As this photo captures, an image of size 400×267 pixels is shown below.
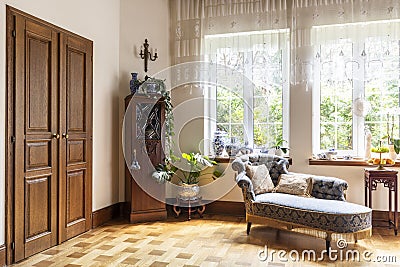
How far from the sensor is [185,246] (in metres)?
3.67

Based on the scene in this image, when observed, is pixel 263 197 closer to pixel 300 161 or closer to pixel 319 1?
pixel 300 161

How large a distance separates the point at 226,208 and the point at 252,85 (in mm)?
1698

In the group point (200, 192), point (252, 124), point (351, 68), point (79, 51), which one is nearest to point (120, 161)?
point (200, 192)

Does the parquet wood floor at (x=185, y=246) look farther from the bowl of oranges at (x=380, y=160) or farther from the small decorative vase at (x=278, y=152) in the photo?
the small decorative vase at (x=278, y=152)

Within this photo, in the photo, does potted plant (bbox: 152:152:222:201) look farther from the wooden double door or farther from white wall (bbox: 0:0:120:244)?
the wooden double door

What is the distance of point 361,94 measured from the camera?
469 cm

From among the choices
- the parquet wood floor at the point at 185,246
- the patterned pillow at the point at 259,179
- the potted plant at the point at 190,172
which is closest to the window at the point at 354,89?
the patterned pillow at the point at 259,179

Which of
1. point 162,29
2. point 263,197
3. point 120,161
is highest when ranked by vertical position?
point 162,29

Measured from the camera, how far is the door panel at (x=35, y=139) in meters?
3.25

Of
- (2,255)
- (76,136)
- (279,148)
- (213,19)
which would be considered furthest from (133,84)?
(2,255)

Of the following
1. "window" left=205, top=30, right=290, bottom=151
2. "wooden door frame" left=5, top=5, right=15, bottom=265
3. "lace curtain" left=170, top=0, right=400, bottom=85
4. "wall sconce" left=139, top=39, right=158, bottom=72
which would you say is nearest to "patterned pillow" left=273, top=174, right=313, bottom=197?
"window" left=205, top=30, right=290, bottom=151

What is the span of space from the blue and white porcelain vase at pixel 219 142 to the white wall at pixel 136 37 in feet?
3.97

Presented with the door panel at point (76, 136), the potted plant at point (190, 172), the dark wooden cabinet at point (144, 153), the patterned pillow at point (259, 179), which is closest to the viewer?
the door panel at point (76, 136)

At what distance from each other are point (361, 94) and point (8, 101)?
3887 millimetres
